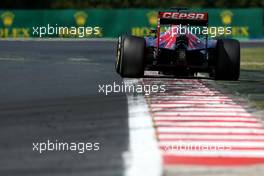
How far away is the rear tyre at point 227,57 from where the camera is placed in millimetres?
17234

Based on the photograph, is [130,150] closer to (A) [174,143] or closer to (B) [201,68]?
(A) [174,143]

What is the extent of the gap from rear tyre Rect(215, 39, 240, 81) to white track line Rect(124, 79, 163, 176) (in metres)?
5.42

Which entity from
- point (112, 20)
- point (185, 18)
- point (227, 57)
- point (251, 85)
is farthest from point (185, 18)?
point (112, 20)

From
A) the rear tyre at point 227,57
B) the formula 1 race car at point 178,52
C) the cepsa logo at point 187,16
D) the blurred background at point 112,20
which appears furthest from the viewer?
the blurred background at point 112,20

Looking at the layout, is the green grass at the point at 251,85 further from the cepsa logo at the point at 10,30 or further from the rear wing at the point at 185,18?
→ the cepsa logo at the point at 10,30

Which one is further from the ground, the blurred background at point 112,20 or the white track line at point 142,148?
the white track line at point 142,148

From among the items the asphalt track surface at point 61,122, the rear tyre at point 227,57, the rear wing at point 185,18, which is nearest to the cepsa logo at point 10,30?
the asphalt track surface at point 61,122

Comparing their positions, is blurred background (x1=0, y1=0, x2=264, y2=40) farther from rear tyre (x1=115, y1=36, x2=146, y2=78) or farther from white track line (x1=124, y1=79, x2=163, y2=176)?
white track line (x1=124, y1=79, x2=163, y2=176)

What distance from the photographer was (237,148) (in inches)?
340

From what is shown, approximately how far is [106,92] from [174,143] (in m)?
6.48

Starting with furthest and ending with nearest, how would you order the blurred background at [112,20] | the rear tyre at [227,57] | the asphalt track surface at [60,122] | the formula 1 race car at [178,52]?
1. the blurred background at [112,20]
2. the rear tyre at [227,57]
3. the formula 1 race car at [178,52]
4. the asphalt track surface at [60,122]

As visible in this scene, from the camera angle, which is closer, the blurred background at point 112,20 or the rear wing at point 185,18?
the rear wing at point 185,18

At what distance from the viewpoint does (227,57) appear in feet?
56.6

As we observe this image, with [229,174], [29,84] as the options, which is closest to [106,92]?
[29,84]
